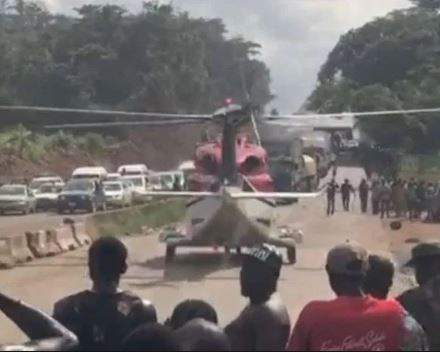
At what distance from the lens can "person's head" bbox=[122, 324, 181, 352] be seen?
5098mm

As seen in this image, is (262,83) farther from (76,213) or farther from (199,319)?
(199,319)

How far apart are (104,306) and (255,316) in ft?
2.45

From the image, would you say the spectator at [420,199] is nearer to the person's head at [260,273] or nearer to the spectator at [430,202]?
the spectator at [430,202]

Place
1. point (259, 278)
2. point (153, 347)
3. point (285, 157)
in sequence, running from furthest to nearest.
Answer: point (285, 157)
point (259, 278)
point (153, 347)

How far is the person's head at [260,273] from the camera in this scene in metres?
6.29

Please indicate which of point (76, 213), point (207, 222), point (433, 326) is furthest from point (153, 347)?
point (76, 213)

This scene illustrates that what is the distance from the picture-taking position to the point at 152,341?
5.11m

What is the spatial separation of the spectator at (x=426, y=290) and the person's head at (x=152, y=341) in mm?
2324

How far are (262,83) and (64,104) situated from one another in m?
33.4

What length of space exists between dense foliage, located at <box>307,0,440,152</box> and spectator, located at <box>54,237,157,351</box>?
245 ft

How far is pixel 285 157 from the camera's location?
224 ft

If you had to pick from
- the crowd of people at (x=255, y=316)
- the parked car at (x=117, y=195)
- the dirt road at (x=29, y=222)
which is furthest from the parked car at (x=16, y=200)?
the crowd of people at (x=255, y=316)

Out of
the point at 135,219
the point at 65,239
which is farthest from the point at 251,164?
the point at 135,219

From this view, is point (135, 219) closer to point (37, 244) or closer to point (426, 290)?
point (37, 244)
